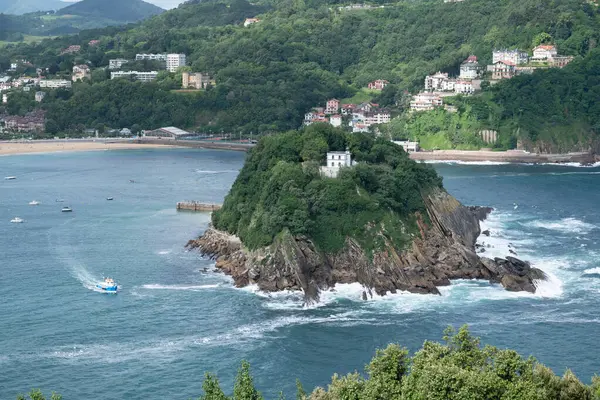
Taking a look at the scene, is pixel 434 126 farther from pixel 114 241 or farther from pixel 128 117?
pixel 114 241

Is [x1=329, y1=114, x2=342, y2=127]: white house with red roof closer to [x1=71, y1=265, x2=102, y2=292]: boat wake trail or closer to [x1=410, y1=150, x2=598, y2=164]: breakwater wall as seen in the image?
[x1=410, y1=150, x2=598, y2=164]: breakwater wall

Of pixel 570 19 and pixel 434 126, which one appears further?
pixel 570 19

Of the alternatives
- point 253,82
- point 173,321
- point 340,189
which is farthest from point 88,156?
point 173,321

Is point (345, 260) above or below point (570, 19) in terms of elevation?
below

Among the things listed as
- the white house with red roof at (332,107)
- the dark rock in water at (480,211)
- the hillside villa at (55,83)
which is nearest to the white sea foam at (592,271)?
the dark rock in water at (480,211)

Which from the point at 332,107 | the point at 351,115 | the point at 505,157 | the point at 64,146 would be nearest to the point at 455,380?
the point at 505,157

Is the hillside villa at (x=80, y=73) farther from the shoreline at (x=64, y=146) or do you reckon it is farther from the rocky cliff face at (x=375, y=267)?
the rocky cliff face at (x=375, y=267)

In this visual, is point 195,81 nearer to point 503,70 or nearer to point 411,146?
point 411,146
